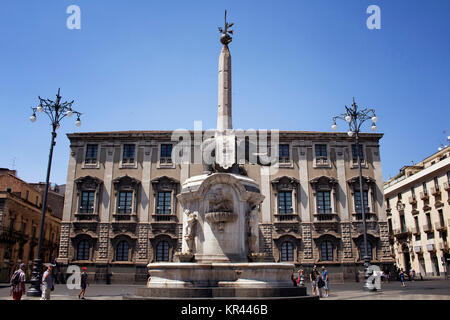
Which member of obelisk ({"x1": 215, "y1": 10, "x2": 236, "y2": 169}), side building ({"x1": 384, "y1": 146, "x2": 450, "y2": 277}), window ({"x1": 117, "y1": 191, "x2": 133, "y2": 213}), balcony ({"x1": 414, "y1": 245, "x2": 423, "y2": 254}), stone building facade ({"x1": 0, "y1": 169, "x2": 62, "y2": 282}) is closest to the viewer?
obelisk ({"x1": 215, "y1": 10, "x2": 236, "y2": 169})

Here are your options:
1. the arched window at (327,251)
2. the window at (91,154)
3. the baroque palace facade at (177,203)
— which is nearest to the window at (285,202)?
the baroque palace facade at (177,203)

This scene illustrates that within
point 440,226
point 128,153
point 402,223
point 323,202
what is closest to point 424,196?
point 440,226

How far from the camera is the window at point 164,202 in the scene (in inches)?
1307

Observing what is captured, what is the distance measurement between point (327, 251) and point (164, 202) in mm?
14210

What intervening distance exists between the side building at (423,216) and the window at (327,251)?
1060cm

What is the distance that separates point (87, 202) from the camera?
3356 cm

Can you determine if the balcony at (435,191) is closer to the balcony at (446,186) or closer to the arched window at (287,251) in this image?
the balcony at (446,186)

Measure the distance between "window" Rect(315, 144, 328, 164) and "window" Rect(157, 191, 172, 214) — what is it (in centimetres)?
1329

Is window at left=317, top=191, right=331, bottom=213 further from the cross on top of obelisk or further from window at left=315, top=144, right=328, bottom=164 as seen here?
Result: the cross on top of obelisk

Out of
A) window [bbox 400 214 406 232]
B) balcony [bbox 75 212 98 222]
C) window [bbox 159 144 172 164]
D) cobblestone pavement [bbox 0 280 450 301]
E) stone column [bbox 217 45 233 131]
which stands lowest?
cobblestone pavement [bbox 0 280 450 301]

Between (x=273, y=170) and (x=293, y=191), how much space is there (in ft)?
8.14

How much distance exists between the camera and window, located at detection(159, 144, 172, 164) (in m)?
34.3

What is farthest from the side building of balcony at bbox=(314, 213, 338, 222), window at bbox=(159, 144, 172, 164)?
window at bbox=(159, 144, 172, 164)

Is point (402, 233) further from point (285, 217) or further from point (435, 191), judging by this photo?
point (285, 217)
